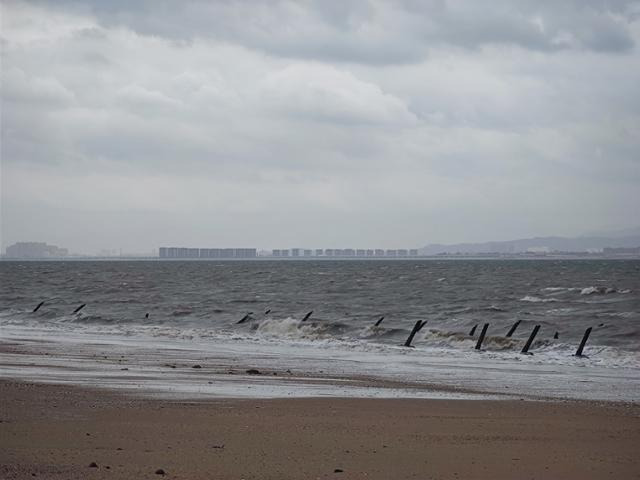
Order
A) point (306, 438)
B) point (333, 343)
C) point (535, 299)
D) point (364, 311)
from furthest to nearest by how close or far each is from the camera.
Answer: point (535, 299) < point (364, 311) < point (333, 343) < point (306, 438)

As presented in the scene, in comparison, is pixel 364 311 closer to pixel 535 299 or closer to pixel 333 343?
pixel 535 299

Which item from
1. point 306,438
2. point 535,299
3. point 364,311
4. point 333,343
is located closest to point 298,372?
point 306,438

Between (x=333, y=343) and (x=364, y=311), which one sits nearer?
(x=333, y=343)

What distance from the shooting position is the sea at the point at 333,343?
18594 mm

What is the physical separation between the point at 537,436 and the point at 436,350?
19733 millimetres

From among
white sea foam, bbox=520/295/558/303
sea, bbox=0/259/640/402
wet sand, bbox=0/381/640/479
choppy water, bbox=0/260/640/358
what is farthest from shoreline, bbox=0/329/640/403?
white sea foam, bbox=520/295/558/303

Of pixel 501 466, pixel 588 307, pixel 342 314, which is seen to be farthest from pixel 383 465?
pixel 588 307

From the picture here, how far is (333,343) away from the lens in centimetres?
3494

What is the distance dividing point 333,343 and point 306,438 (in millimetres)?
23591

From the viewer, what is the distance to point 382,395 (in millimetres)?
16609

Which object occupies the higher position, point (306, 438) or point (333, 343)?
point (306, 438)

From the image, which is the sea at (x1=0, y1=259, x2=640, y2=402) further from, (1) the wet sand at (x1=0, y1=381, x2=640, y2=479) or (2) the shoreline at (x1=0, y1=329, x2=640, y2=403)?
(1) the wet sand at (x1=0, y1=381, x2=640, y2=479)

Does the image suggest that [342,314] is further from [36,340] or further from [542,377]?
[542,377]

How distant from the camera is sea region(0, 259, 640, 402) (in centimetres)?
1859
